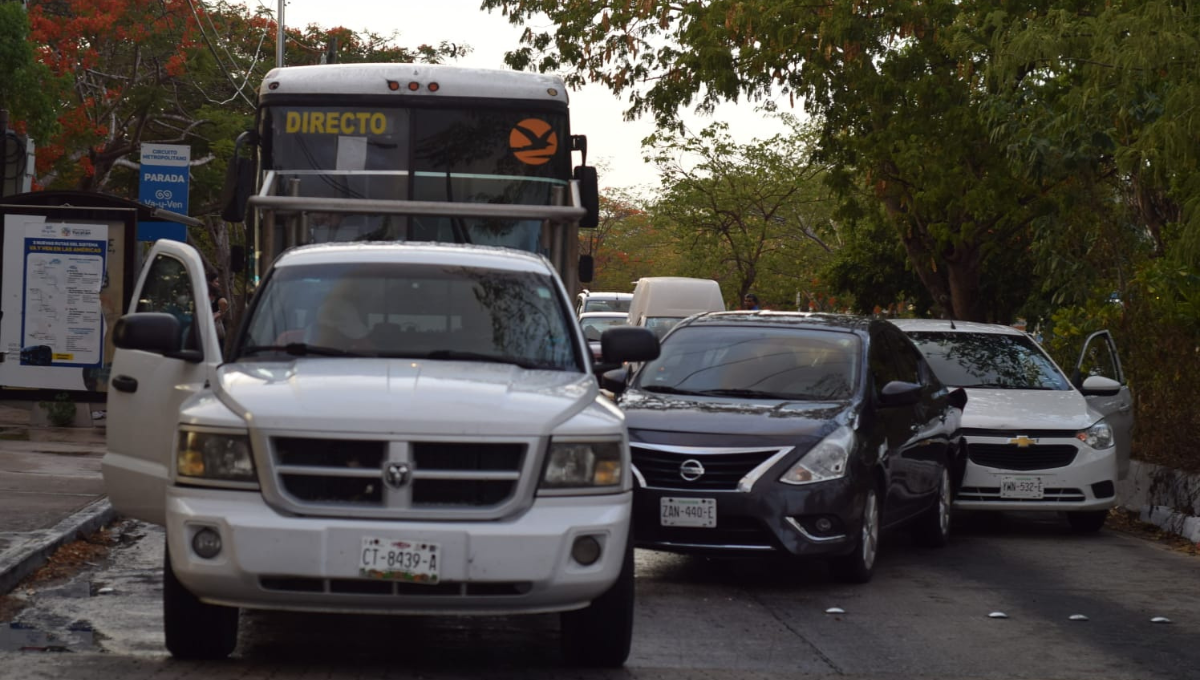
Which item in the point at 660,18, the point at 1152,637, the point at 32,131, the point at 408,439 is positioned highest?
the point at 660,18

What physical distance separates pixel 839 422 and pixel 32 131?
20727 millimetres

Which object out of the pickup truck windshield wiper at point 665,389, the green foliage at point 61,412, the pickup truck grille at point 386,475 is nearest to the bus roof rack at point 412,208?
the pickup truck windshield wiper at point 665,389

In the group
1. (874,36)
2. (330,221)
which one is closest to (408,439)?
(330,221)

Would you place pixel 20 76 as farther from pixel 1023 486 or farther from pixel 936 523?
pixel 936 523

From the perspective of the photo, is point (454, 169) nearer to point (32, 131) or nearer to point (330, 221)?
point (330, 221)

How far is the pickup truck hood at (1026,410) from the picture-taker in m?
13.2

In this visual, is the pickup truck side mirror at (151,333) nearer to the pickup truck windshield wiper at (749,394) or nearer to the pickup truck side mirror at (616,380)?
the pickup truck windshield wiper at (749,394)

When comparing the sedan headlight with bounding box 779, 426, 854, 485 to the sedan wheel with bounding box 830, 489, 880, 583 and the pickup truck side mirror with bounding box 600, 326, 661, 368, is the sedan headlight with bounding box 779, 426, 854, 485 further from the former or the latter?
the pickup truck side mirror with bounding box 600, 326, 661, 368

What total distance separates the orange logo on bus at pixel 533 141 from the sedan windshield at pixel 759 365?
2369 millimetres

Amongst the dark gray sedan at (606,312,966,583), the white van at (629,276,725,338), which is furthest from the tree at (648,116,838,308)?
the dark gray sedan at (606,312,966,583)

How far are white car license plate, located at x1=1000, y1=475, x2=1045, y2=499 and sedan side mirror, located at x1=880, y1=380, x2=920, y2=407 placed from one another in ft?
8.72

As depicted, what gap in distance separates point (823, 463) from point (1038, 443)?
3963 mm

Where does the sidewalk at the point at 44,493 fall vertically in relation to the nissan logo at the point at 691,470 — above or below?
below

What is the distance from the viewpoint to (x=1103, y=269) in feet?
57.8
